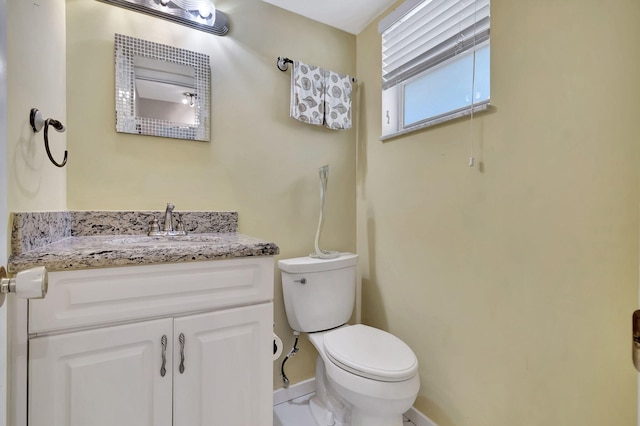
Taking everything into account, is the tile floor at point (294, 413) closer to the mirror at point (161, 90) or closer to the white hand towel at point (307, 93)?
the mirror at point (161, 90)

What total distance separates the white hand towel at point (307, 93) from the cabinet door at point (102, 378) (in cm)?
124

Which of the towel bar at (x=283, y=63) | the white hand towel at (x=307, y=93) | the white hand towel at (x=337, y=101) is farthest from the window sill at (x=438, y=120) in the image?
the towel bar at (x=283, y=63)

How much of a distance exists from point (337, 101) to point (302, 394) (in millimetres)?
1747

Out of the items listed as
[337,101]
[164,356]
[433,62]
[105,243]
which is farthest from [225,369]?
[433,62]

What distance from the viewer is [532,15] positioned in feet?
3.47

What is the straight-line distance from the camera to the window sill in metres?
1.21

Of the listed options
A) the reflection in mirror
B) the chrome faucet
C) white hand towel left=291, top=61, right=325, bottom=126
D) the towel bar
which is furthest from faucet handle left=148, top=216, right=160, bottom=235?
the towel bar

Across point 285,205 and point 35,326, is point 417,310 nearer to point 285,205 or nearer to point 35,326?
point 285,205

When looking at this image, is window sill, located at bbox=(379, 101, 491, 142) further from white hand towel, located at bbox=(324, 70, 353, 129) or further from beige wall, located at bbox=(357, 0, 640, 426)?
white hand towel, located at bbox=(324, 70, 353, 129)

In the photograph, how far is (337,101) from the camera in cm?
178

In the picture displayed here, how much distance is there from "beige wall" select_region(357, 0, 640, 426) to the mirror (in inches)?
43.3

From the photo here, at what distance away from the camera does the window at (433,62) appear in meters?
1.27

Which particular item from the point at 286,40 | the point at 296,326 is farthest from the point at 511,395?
the point at 286,40

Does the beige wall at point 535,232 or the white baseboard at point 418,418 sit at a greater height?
the beige wall at point 535,232
